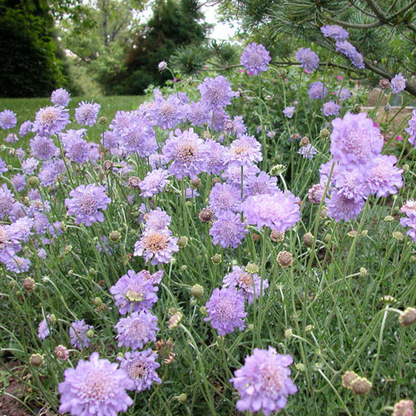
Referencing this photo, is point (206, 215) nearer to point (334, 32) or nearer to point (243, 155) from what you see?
point (243, 155)

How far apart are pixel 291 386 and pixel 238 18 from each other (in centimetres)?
273

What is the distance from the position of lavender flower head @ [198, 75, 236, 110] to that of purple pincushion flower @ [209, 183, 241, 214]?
706 millimetres

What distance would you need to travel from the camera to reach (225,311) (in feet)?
4.66

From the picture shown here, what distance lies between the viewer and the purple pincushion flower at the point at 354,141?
105cm

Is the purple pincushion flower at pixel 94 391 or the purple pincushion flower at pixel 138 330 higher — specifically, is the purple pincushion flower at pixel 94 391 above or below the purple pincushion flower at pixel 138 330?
above

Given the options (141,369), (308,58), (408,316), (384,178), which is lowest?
(141,369)

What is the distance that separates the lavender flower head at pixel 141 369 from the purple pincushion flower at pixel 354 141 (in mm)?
879

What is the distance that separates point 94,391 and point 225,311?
540 mm

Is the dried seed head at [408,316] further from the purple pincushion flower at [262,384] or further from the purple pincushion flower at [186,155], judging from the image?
the purple pincushion flower at [186,155]

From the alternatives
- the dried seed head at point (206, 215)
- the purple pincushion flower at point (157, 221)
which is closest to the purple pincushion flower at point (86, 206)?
the purple pincushion flower at point (157, 221)

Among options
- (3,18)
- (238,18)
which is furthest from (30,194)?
(3,18)

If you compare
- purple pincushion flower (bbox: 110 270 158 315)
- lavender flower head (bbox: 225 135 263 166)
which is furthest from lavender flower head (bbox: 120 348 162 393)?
lavender flower head (bbox: 225 135 263 166)

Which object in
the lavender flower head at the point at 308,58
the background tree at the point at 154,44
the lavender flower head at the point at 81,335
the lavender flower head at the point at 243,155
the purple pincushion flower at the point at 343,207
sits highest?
the lavender flower head at the point at 308,58

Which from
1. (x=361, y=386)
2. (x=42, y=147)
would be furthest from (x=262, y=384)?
(x=42, y=147)
